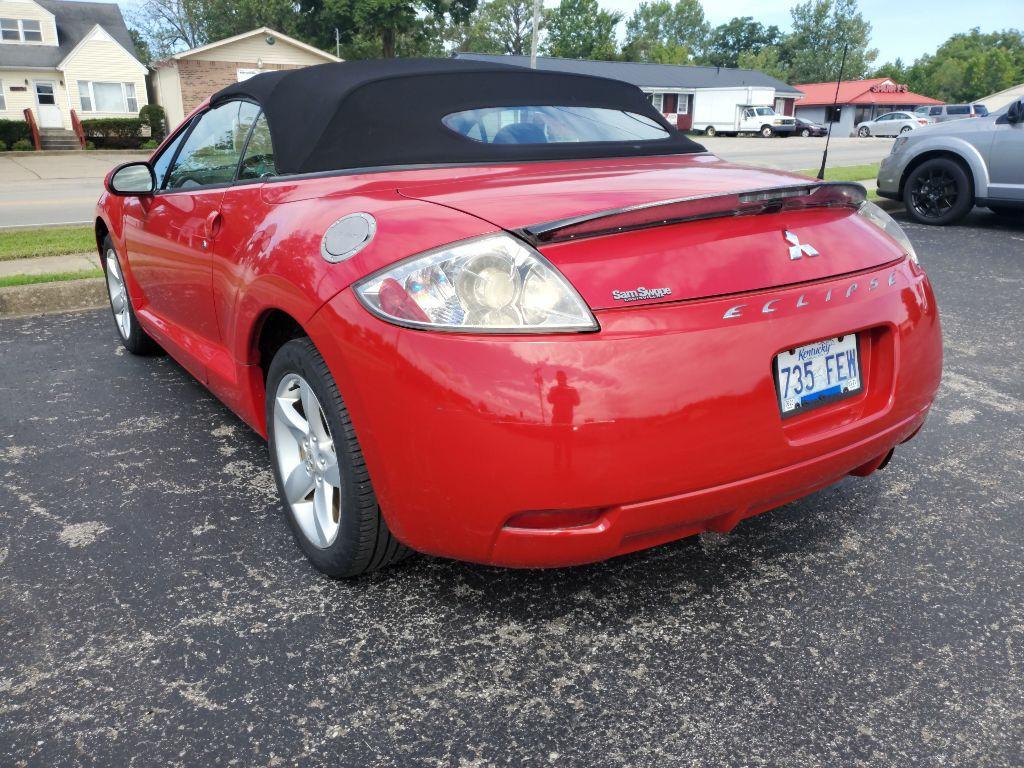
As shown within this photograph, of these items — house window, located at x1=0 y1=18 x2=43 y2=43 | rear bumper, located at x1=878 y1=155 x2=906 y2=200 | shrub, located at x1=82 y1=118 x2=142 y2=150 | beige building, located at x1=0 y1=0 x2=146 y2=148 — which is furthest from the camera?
house window, located at x1=0 y1=18 x2=43 y2=43

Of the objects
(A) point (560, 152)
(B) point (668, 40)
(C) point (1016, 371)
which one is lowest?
(C) point (1016, 371)

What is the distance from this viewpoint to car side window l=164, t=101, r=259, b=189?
314cm

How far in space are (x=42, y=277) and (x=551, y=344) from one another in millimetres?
5545

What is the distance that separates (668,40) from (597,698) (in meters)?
124

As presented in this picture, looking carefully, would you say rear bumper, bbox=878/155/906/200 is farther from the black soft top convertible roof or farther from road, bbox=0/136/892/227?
the black soft top convertible roof

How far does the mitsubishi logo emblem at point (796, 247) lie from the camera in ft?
6.81

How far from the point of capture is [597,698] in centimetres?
194

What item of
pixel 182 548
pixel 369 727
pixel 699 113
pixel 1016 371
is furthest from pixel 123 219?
pixel 699 113

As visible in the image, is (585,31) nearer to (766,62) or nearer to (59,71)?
(766,62)

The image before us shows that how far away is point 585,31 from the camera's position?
8181 centimetres

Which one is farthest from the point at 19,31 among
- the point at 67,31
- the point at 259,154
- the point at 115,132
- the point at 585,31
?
the point at 585,31

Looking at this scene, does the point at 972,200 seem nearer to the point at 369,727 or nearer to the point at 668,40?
the point at 369,727

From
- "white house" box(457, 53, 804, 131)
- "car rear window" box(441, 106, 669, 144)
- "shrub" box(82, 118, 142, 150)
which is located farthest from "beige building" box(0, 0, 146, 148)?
"car rear window" box(441, 106, 669, 144)

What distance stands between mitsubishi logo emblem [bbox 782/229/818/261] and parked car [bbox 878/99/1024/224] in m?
7.84
